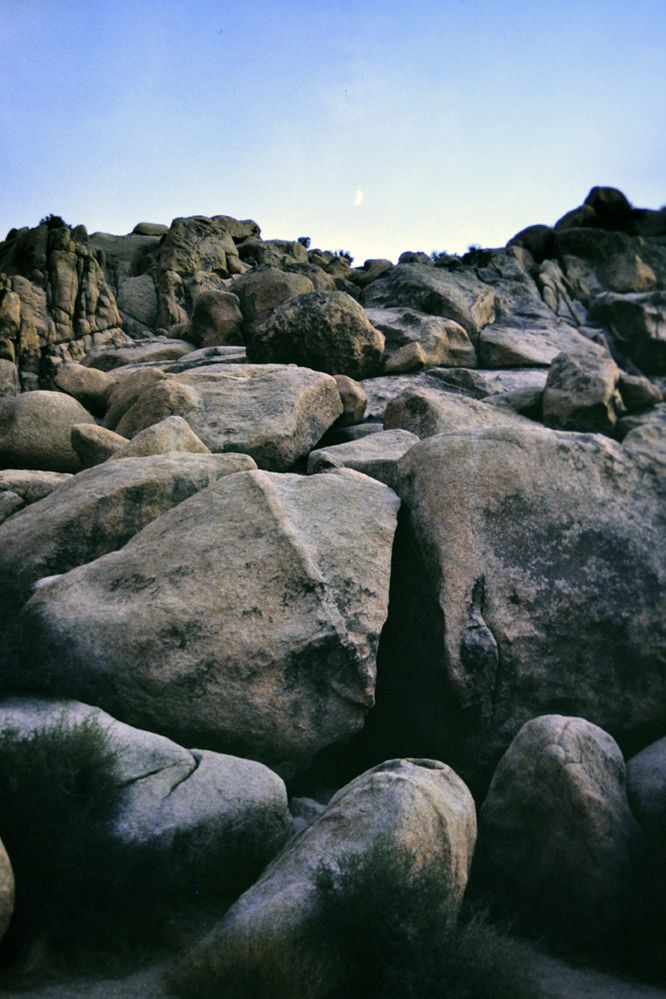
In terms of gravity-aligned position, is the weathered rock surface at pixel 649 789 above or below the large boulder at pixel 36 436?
below

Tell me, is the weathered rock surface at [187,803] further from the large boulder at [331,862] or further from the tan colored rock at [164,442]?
the tan colored rock at [164,442]

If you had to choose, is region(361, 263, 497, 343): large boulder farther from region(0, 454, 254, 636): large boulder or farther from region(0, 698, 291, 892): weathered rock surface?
region(0, 698, 291, 892): weathered rock surface

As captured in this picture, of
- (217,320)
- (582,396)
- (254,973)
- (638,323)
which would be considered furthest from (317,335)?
(638,323)

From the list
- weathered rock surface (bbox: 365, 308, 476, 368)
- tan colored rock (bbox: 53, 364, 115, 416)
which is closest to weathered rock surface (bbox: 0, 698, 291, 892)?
tan colored rock (bbox: 53, 364, 115, 416)

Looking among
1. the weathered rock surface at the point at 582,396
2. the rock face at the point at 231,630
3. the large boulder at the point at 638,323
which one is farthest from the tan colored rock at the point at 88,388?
the large boulder at the point at 638,323

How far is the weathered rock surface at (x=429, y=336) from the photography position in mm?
21453

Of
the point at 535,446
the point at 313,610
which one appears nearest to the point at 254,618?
the point at 313,610

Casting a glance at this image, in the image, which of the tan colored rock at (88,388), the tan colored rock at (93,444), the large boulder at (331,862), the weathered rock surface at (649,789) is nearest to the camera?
the large boulder at (331,862)

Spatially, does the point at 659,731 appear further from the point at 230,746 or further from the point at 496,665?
the point at 230,746

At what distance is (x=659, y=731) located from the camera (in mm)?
8289

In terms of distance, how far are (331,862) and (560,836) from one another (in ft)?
6.63

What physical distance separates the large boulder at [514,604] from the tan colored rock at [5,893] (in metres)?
3.83

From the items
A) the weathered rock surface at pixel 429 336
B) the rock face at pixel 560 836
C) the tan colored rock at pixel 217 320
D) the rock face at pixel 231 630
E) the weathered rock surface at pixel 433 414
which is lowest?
the rock face at pixel 560 836

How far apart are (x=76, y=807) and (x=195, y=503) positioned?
365 centimetres
